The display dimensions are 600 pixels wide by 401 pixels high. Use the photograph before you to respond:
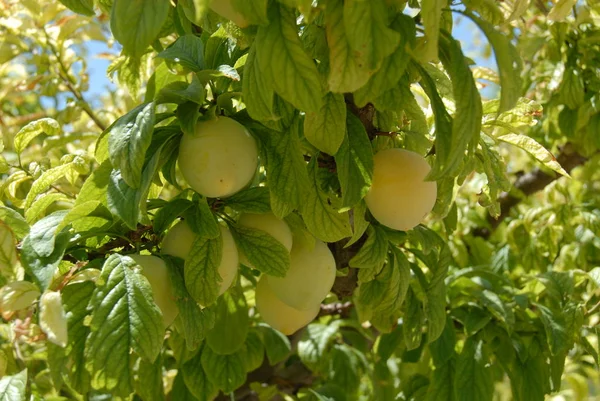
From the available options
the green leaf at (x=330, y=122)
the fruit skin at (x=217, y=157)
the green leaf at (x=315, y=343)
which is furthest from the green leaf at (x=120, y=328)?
the green leaf at (x=315, y=343)

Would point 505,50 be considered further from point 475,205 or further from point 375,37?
point 475,205

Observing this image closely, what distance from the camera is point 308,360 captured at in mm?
1334

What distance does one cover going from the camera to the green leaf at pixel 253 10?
1.85 feet

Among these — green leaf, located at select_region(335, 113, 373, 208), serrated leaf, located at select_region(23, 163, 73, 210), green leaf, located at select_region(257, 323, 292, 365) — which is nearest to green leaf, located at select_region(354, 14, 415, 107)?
green leaf, located at select_region(335, 113, 373, 208)

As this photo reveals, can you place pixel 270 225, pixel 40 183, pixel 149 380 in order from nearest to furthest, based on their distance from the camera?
pixel 270 225 → pixel 40 183 → pixel 149 380

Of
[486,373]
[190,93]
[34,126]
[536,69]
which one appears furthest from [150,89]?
[536,69]

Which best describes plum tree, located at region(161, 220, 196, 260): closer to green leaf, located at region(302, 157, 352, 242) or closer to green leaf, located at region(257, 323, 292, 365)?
green leaf, located at region(302, 157, 352, 242)

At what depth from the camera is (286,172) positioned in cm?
71

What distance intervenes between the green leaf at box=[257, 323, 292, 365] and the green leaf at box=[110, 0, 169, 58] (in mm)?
758

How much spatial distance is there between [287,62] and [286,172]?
0.50ft

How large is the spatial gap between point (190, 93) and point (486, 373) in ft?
2.18

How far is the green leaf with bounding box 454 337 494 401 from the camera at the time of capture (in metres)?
1.03

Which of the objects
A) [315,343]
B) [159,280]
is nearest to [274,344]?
[315,343]

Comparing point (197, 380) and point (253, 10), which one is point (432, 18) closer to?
point (253, 10)
